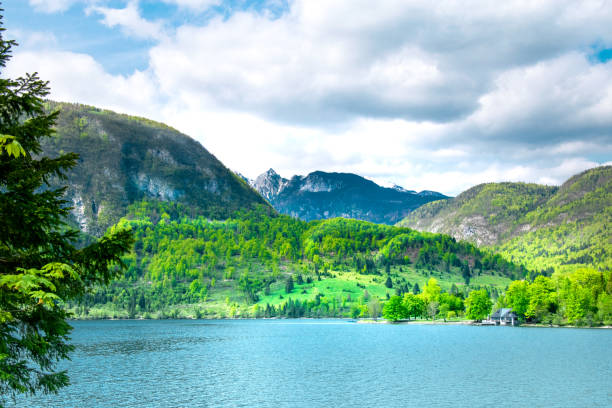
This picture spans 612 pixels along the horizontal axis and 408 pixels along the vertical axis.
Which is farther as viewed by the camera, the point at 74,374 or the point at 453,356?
the point at 453,356

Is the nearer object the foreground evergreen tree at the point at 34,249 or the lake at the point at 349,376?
the foreground evergreen tree at the point at 34,249

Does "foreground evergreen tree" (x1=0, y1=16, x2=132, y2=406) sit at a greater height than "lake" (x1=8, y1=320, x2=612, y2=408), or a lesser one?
greater

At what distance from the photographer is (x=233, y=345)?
146 m

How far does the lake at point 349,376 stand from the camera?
204 ft

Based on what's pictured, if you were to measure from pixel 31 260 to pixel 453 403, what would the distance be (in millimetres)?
56071

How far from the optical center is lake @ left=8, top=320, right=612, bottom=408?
2453 inches

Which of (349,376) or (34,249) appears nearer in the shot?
(34,249)

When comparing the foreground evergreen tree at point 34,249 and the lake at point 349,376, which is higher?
the foreground evergreen tree at point 34,249

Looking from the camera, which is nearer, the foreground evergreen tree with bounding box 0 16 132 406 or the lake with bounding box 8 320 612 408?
the foreground evergreen tree with bounding box 0 16 132 406

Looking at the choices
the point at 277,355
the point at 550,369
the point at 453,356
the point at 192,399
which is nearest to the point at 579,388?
the point at 550,369

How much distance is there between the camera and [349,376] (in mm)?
81438

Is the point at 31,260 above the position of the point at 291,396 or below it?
above

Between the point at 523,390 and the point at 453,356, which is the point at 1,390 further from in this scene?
the point at 453,356

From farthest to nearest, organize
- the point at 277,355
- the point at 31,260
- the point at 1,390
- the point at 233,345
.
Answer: the point at 233,345, the point at 277,355, the point at 1,390, the point at 31,260
